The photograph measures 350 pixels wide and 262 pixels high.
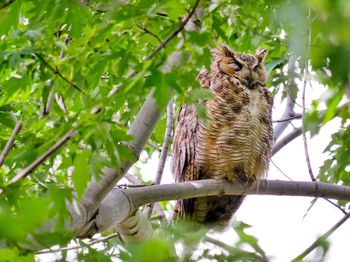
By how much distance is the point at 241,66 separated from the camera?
4.44m

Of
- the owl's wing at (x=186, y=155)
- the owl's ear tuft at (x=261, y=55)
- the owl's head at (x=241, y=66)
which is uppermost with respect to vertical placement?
the owl's ear tuft at (x=261, y=55)

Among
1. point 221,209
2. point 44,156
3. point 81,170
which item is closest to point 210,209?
point 221,209

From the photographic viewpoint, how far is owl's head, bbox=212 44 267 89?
172 inches

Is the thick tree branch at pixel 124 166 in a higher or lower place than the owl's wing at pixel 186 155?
lower

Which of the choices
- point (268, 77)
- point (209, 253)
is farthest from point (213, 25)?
point (268, 77)

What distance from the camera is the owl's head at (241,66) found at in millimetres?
4363

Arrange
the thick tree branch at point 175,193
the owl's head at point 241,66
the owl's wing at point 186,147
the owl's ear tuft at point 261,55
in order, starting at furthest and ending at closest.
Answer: the owl's ear tuft at point 261,55
the owl's head at point 241,66
the owl's wing at point 186,147
the thick tree branch at point 175,193

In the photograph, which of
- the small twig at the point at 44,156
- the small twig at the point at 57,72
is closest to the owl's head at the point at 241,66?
the small twig at the point at 57,72

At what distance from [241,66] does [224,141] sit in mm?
640

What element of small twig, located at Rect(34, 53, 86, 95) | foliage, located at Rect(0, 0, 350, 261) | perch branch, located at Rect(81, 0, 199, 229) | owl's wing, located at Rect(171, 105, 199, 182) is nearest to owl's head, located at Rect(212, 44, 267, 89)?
owl's wing, located at Rect(171, 105, 199, 182)

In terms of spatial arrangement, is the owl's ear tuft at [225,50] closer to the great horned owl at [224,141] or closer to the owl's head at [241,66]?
the owl's head at [241,66]

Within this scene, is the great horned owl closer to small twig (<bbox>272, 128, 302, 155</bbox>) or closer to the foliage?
small twig (<bbox>272, 128, 302, 155</bbox>)

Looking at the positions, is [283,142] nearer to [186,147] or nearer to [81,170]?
[186,147]

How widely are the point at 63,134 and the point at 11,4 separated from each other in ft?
2.52
